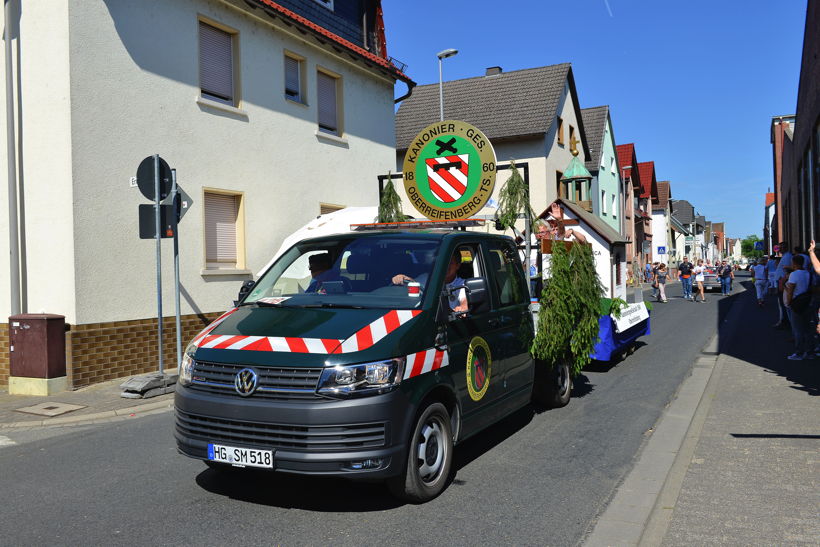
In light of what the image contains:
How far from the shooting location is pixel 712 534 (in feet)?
13.4

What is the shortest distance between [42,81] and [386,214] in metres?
5.20

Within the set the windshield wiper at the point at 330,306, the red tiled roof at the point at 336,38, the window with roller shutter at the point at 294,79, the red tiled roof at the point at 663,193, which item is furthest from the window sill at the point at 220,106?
the red tiled roof at the point at 663,193

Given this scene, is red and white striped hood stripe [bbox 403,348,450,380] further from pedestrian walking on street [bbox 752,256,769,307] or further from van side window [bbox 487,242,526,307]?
pedestrian walking on street [bbox 752,256,769,307]

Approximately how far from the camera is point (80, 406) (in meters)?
8.45

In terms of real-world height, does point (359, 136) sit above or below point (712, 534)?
above

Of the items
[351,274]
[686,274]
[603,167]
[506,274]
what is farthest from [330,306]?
[603,167]

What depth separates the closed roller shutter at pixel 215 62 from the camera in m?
12.4

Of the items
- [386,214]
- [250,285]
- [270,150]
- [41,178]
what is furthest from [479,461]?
[270,150]

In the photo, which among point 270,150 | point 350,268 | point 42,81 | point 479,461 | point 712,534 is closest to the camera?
point 712,534

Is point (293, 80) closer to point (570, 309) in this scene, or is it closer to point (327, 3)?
point (327, 3)

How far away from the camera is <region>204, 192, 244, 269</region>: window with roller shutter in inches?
489

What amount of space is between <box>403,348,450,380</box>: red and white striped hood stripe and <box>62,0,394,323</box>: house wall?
22.4 ft

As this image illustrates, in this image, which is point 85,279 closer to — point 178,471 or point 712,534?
point 178,471

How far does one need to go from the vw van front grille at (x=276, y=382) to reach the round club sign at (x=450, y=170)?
476 centimetres
